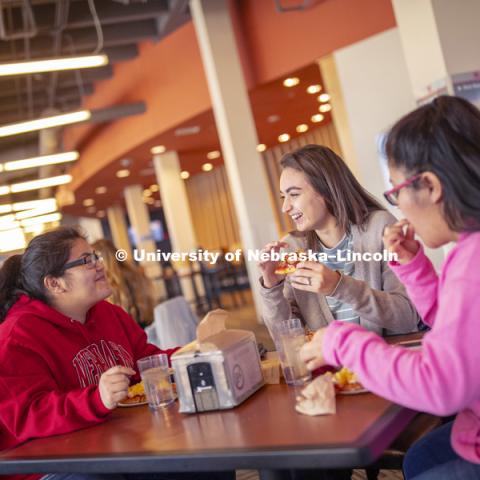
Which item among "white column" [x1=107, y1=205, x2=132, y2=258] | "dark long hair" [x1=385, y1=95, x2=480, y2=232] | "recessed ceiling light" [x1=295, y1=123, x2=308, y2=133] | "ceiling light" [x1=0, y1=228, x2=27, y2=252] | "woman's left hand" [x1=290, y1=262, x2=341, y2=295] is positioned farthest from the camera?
"white column" [x1=107, y1=205, x2=132, y2=258]

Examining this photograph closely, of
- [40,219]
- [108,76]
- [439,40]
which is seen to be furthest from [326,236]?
[40,219]

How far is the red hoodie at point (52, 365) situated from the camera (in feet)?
5.29

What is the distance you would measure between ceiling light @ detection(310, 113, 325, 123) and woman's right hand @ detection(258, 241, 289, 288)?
366 inches

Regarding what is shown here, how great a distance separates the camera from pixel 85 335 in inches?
77.9

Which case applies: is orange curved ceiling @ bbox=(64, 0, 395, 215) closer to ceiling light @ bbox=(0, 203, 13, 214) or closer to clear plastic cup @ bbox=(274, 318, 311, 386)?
ceiling light @ bbox=(0, 203, 13, 214)

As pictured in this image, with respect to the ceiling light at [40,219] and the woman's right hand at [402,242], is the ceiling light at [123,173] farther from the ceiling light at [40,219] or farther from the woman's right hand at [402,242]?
the woman's right hand at [402,242]

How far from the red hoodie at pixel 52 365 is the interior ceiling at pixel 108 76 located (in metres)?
5.28

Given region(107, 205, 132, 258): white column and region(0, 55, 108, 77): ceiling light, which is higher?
region(0, 55, 108, 77): ceiling light

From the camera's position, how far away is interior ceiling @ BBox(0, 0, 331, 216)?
7.27 m

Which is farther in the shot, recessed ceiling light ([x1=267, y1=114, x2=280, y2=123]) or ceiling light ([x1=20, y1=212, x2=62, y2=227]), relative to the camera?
ceiling light ([x1=20, y1=212, x2=62, y2=227])

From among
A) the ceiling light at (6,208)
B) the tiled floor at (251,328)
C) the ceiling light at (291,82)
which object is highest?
the ceiling light at (291,82)

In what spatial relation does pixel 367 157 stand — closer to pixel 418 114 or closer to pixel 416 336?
pixel 416 336

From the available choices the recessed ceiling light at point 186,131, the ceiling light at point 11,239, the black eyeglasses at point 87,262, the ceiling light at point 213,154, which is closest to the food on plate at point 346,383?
the black eyeglasses at point 87,262

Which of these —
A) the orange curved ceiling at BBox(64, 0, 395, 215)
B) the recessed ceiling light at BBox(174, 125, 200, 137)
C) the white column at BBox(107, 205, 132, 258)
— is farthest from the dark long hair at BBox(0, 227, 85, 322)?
the white column at BBox(107, 205, 132, 258)
